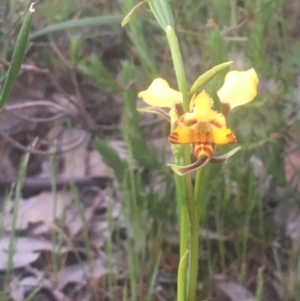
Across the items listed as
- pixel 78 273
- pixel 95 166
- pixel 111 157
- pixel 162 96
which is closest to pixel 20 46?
pixel 162 96

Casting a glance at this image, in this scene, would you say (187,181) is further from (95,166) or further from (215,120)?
(95,166)

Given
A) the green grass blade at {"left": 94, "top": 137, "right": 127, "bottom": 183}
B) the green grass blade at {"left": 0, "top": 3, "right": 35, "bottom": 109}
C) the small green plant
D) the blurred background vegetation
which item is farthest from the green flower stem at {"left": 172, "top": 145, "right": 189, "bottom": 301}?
the green grass blade at {"left": 94, "top": 137, "right": 127, "bottom": 183}

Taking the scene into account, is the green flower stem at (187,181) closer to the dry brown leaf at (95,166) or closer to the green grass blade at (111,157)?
the green grass blade at (111,157)

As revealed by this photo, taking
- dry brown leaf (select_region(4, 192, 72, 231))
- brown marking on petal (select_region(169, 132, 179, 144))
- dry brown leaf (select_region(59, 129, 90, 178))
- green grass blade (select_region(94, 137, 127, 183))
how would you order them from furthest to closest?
dry brown leaf (select_region(59, 129, 90, 178)), dry brown leaf (select_region(4, 192, 72, 231)), green grass blade (select_region(94, 137, 127, 183)), brown marking on petal (select_region(169, 132, 179, 144))

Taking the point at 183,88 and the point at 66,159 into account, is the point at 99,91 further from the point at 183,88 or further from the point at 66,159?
the point at 183,88

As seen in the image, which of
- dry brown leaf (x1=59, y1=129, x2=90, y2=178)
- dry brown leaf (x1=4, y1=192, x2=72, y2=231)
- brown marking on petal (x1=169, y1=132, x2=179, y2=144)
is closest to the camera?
brown marking on petal (x1=169, y1=132, x2=179, y2=144)

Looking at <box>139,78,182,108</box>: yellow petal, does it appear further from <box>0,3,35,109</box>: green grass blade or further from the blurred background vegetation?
the blurred background vegetation
